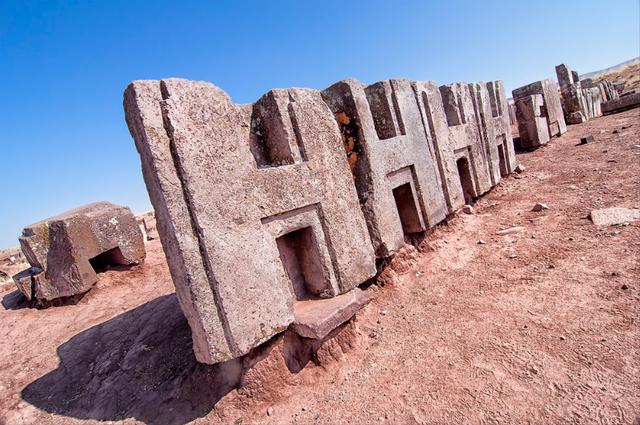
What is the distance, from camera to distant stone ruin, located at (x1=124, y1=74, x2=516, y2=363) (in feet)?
7.41

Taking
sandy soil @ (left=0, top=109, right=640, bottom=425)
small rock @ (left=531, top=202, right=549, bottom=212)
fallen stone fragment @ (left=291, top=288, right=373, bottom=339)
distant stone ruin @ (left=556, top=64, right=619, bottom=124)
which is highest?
distant stone ruin @ (left=556, top=64, right=619, bottom=124)

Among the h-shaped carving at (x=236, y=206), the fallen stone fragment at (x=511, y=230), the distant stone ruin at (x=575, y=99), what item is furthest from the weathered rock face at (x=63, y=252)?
the distant stone ruin at (x=575, y=99)

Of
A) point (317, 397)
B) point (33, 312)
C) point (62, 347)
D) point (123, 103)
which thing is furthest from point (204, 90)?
point (33, 312)

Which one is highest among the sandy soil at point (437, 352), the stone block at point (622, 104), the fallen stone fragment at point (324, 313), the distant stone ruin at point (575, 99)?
the distant stone ruin at point (575, 99)

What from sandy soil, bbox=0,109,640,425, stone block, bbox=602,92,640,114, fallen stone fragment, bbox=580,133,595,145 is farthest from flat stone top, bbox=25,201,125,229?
stone block, bbox=602,92,640,114

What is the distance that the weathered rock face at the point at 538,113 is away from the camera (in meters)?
8.23

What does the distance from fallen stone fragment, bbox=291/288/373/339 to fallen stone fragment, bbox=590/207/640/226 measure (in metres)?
3.10

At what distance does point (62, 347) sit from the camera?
13.6 feet

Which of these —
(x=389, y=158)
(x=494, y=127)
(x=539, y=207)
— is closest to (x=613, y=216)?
(x=539, y=207)

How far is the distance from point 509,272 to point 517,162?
17.4ft

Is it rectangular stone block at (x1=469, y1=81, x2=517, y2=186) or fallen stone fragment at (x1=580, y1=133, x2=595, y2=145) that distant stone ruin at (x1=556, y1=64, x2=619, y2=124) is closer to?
fallen stone fragment at (x1=580, y1=133, x2=595, y2=145)

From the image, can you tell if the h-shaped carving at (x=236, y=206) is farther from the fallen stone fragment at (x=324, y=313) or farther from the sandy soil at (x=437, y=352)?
the sandy soil at (x=437, y=352)

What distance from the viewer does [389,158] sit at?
388cm

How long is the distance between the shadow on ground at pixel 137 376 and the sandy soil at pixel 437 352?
0.6 inches
